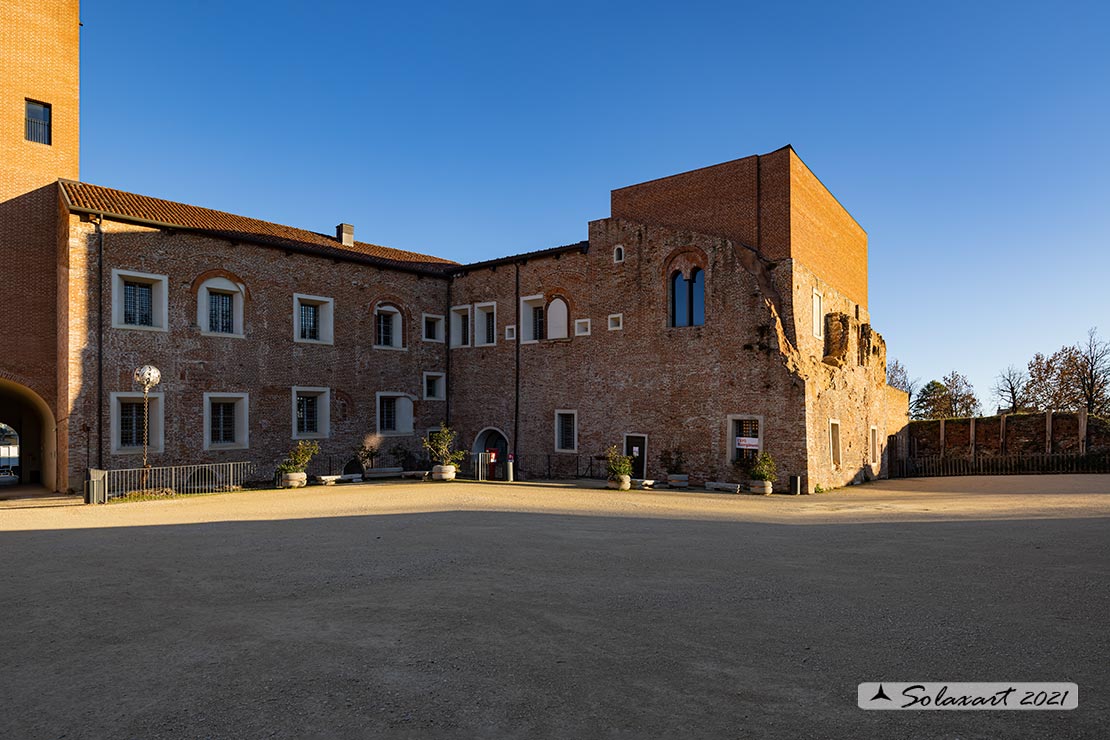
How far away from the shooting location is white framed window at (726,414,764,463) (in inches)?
826

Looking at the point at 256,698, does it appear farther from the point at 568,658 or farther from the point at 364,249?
the point at 364,249

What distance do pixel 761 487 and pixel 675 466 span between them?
3.30m

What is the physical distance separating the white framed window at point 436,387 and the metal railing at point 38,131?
15.8 meters

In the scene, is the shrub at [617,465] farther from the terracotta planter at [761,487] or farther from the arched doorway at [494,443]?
the arched doorway at [494,443]

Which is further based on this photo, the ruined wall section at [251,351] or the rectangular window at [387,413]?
the rectangular window at [387,413]

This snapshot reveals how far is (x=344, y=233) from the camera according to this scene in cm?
2884

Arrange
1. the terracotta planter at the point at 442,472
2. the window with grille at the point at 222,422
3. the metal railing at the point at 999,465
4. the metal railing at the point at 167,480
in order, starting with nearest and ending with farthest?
the metal railing at the point at 167,480 → the window with grille at the point at 222,422 → the terracotta planter at the point at 442,472 → the metal railing at the point at 999,465

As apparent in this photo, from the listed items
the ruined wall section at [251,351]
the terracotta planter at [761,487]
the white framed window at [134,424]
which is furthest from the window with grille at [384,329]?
the terracotta planter at [761,487]

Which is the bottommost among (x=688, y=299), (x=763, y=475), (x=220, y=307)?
(x=763, y=475)

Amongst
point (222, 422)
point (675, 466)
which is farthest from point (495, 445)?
point (222, 422)

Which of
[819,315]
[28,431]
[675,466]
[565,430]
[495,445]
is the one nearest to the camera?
[675,466]

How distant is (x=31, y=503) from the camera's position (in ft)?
56.3

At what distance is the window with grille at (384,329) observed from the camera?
2752 cm

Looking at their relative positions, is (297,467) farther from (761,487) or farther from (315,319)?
(761,487)
